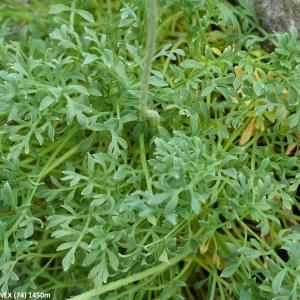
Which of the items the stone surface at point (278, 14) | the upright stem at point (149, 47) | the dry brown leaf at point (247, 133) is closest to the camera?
the upright stem at point (149, 47)

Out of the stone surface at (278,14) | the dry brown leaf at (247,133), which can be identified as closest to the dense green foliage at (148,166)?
the dry brown leaf at (247,133)

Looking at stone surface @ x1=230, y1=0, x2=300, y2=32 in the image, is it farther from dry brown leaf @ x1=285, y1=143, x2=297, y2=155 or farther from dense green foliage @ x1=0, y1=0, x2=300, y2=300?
dry brown leaf @ x1=285, y1=143, x2=297, y2=155

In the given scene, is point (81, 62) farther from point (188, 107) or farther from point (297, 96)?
point (297, 96)

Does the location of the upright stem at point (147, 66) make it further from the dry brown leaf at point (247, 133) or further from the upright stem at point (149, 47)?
the dry brown leaf at point (247, 133)

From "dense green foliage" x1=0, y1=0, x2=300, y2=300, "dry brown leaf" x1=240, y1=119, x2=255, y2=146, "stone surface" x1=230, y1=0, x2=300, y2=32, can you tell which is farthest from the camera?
"stone surface" x1=230, y1=0, x2=300, y2=32

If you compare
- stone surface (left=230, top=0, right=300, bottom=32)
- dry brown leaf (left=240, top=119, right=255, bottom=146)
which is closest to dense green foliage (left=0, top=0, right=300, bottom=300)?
dry brown leaf (left=240, top=119, right=255, bottom=146)

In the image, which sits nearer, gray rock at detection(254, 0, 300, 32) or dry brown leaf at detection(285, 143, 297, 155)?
dry brown leaf at detection(285, 143, 297, 155)
